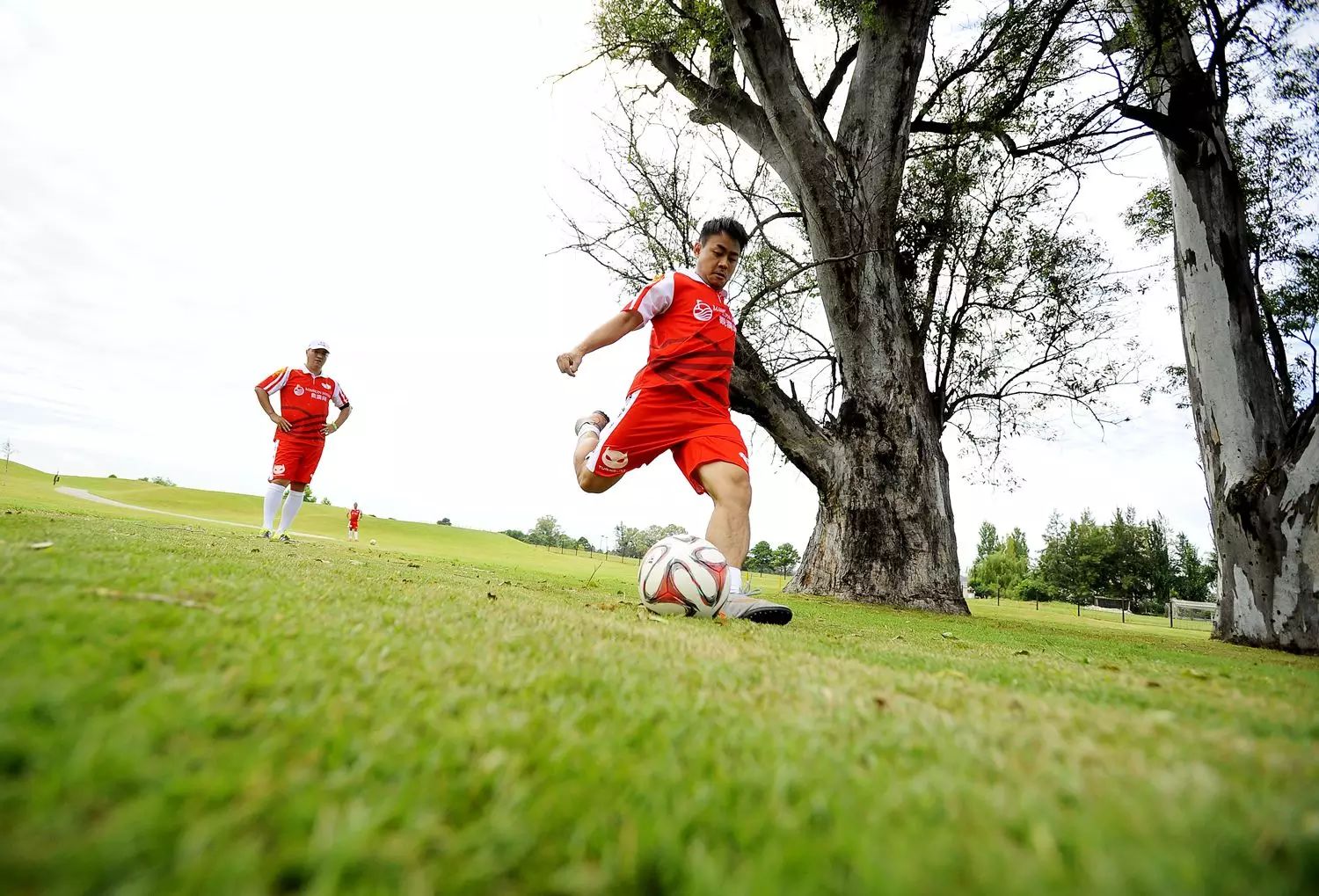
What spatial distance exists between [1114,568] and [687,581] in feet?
258

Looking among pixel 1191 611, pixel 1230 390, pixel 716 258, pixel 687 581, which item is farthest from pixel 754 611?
pixel 1191 611

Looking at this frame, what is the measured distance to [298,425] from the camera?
8969 millimetres

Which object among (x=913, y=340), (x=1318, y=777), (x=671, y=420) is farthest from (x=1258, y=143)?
(x=1318, y=777)

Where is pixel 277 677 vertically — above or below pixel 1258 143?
below

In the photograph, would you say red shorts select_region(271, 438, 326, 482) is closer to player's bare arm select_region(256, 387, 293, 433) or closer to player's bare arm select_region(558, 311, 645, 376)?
player's bare arm select_region(256, 387, 293, 433)

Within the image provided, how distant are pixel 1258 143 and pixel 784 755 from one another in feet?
47.0

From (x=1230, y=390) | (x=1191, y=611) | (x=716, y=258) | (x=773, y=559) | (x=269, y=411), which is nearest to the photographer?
(x=716, y=258)

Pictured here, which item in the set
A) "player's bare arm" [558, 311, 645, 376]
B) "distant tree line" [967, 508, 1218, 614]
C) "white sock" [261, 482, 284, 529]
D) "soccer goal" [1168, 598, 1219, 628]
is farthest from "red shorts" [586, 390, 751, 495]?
"distant tree line" [967, 508, 1218, 614]

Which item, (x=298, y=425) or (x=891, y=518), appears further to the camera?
(x=891, y=518)

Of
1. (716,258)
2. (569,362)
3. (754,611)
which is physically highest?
(716,258)

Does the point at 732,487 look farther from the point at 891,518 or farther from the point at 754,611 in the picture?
the point at 891,518

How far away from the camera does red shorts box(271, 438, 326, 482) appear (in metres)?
9.02

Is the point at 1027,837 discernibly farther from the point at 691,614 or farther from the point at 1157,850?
the point at 691,614

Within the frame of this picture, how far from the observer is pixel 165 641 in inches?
49.8
